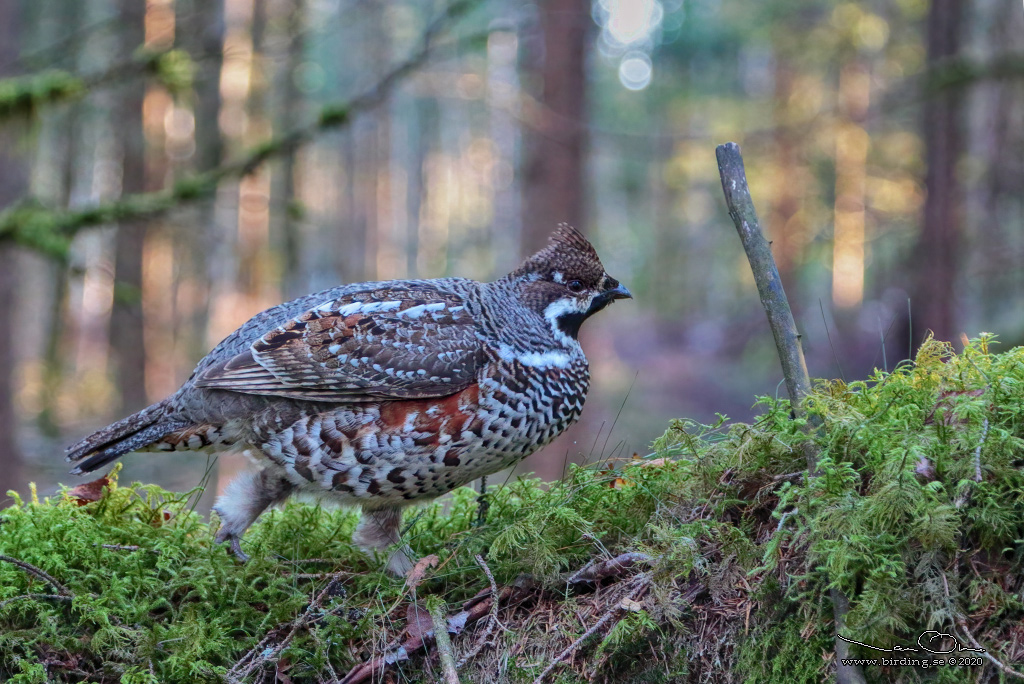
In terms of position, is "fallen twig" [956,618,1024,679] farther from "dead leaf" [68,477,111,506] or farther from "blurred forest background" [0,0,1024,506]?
"dead leaf" [68,477,111,506]

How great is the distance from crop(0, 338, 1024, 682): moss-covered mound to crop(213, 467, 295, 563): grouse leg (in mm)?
110

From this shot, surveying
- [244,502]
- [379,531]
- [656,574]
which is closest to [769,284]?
[656,574]

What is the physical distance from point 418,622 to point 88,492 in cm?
213

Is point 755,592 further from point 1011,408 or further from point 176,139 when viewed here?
point 176,139

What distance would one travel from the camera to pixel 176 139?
2016cm

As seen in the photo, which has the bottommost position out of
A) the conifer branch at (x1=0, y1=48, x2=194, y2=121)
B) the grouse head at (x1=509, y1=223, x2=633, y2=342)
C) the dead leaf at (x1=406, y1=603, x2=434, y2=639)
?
the dead leaf at (x1=406, y1=603, x2=434, y2=639)

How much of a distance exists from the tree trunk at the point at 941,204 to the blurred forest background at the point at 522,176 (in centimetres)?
4

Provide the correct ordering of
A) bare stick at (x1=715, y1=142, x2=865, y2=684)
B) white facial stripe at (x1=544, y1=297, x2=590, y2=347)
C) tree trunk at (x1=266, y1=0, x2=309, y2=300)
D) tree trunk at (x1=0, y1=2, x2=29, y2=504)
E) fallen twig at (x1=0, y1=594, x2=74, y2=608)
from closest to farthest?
bare stick at (x1=715, y1=142, x2=865, y2=684) < fallen twig at (x1=0, y1=594, x2=74, y2=608) < white facial stripe at (x1=544, y1=297, x2=590, y2=347) < tree trunk at (x1=0, y1=2, x2=29, y2=504) < tree trunk at (x1=266, y1=0, x2=309, y2=300)

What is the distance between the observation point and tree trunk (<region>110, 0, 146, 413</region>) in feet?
40.8

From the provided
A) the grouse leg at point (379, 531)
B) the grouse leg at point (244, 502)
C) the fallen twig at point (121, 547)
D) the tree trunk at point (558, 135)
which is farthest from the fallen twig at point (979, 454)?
the tree trunk at point (558, 135)

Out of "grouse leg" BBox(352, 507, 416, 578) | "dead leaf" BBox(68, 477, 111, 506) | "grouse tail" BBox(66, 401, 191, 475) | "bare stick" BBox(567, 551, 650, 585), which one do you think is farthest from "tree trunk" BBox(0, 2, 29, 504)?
"bare stick" BBox(567, 551, 650, 585)

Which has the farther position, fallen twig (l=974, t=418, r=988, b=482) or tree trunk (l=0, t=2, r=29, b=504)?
tree trunk (l=0, t=2, r=29, b=504)

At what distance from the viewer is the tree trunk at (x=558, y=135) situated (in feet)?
32.5
